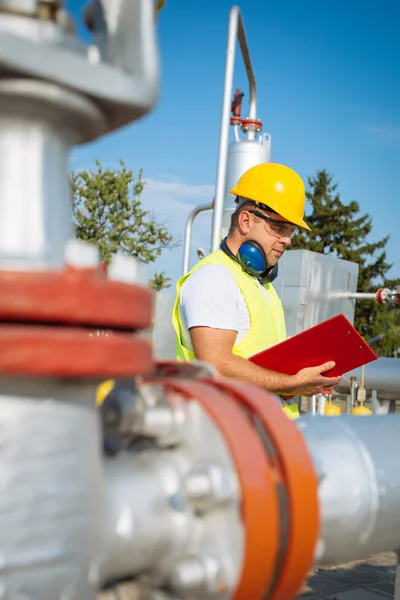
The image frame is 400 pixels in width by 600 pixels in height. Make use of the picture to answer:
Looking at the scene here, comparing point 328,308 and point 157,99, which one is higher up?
point 157,99

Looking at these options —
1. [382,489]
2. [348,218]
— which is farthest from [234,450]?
[348,218]

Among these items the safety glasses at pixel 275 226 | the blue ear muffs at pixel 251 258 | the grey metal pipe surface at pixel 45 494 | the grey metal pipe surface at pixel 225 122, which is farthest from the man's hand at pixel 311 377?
the grey metal pipe surface at pixel 225 122

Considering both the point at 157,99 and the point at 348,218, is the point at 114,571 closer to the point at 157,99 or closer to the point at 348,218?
the point at 157,99

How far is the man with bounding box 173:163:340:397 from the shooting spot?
2.73 meters

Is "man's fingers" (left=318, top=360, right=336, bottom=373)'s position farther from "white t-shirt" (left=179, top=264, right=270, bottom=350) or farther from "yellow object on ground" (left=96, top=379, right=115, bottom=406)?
"yellow object on ground" (left=96, top=379, right=115, bottom=406)

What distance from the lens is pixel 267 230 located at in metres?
3.07

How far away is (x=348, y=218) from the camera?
38469 mm

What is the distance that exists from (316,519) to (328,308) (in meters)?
7.96

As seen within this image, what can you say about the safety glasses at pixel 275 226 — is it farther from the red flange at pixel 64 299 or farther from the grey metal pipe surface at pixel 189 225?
the grey metal pipe surface at pixel 189 225

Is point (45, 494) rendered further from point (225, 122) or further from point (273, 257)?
point (225, 122)

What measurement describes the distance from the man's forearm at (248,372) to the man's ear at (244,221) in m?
0.62

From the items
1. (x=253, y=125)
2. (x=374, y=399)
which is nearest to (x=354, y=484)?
(x=374, y=399)

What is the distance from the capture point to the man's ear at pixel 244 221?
121 inches

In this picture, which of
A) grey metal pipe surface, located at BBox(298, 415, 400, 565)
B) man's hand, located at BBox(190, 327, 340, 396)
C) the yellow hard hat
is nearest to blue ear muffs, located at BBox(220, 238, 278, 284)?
the yellow hard hat
